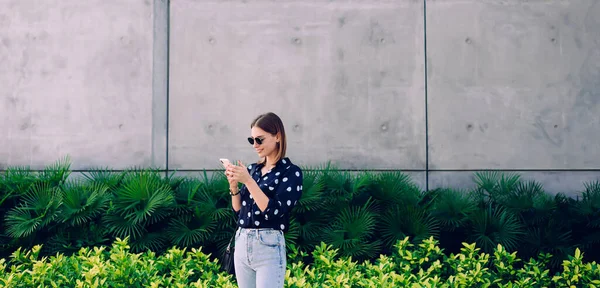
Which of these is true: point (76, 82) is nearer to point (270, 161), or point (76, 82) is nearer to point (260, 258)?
point (270, 161)

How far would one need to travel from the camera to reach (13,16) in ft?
20.3

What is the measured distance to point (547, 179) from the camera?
5918mm

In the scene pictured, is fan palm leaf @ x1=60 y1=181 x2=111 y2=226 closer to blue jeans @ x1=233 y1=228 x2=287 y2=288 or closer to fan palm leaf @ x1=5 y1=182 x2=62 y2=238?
fan palm leaf @ x1=5 y1=182 x2=62 y2=238

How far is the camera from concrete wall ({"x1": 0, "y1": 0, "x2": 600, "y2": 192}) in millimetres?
5934

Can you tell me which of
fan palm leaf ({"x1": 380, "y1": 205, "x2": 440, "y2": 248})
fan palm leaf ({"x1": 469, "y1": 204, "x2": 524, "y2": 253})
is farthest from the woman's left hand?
fan palm leaf ({"x1": 469, "y1": 204, "x2": 524, "y2": 253})

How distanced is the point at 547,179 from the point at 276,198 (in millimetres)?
4163

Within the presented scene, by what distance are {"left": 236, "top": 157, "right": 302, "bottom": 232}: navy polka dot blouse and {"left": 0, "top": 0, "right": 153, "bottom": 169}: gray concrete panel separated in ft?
11.4

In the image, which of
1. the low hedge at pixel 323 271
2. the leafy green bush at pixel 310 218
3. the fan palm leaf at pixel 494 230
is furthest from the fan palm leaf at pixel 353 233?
the fan palm leaf at pixel 494 230

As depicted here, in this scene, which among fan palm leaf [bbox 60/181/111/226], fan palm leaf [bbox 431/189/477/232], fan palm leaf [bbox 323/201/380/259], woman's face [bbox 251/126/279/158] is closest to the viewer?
woman's face [bbox 251/126/279/158]

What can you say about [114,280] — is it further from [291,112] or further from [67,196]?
[291,112]

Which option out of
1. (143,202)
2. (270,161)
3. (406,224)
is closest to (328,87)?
(406,224)

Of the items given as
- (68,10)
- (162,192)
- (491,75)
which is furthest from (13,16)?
(491,75)

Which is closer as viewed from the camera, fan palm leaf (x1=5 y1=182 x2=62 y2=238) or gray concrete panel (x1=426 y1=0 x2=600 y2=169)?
fan palm leaf (x1=5 y1=182 x2=62 y2=238)

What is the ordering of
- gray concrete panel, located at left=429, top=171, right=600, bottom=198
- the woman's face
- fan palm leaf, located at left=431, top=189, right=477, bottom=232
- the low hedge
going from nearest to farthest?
the woman's face
the low hedge
fan palm leaf, located at left=431, top=189, right=477, bottom=232
gray concrete panel, located at left=429, top=171, right=600, bottom=198
